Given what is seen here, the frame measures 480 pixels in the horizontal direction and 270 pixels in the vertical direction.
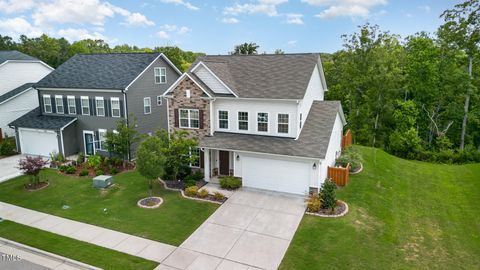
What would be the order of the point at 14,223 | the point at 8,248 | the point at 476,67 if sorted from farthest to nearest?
1. the point at 476,67
2. the point at 14,223
3. the point at 8,248

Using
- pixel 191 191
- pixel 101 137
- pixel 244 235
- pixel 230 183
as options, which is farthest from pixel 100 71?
pixel 244 235

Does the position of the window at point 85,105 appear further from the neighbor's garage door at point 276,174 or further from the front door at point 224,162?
the neighbor's garage door at point 276,174

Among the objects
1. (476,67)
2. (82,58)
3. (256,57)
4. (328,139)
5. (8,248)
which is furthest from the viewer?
(476,67)

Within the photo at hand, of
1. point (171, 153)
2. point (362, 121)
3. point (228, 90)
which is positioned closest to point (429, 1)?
point (362, 121)

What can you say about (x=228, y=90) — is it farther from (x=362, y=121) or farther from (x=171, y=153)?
(x=362, y=121)

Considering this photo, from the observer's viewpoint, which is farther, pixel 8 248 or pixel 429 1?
pixel 429 1

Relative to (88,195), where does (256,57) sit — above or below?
above

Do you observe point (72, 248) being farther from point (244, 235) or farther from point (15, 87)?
point (15, 87)
